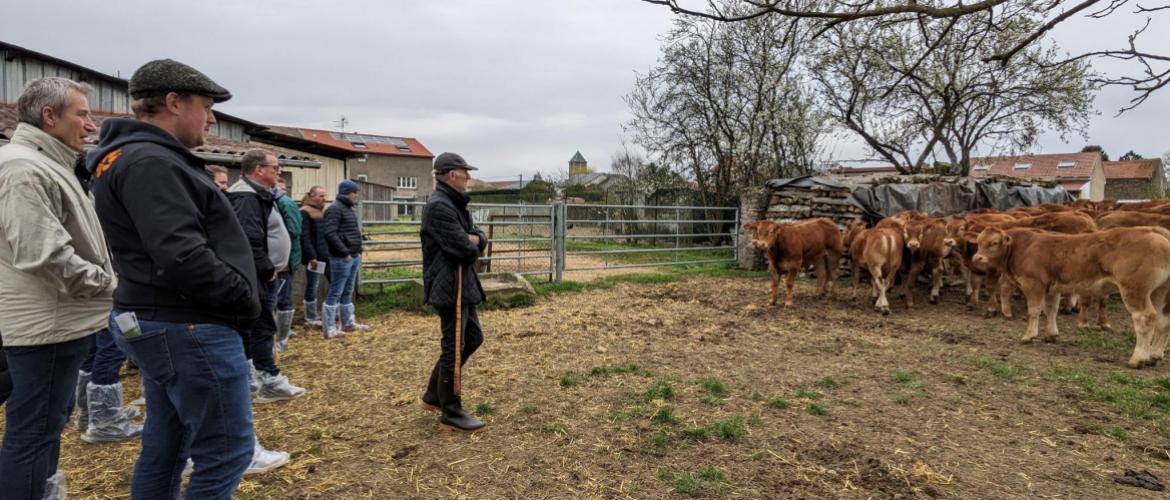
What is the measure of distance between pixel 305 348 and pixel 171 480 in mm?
4043

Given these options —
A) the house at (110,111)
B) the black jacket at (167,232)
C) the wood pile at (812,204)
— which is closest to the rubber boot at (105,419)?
the black jacket at (167,232)

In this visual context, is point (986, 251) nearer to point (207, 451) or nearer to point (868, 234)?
point (868, 234)

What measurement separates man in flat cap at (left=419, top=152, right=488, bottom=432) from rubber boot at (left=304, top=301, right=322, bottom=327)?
351 cm

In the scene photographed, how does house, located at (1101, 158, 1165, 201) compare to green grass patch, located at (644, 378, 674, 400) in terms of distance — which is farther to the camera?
house, located at (1101, 158, 1165, 201)

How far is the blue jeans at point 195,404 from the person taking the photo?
71.1 inches

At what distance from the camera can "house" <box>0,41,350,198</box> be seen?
964 cm

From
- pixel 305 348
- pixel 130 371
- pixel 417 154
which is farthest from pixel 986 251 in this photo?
pixel 417 154

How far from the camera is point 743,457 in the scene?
3.34 m

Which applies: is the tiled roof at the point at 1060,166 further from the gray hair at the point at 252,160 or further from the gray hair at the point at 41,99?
the gray hair at the point at 41,99

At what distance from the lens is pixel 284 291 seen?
5.05 meters

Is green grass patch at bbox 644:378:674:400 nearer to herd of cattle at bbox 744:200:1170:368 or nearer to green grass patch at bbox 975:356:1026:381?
green grass patch at bbox 975:356:1026:381

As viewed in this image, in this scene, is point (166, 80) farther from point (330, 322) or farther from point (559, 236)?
point (559, 236)

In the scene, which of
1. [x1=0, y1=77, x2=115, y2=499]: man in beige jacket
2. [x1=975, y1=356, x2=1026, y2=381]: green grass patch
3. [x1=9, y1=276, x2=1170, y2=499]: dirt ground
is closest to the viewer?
[x1=0, y1=77, x2=115, y2=499]: man in beige jacket

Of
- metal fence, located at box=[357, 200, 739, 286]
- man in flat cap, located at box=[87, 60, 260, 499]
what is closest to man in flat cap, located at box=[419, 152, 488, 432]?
man in flat cap, located at box=[87, 60, 260, 499]
